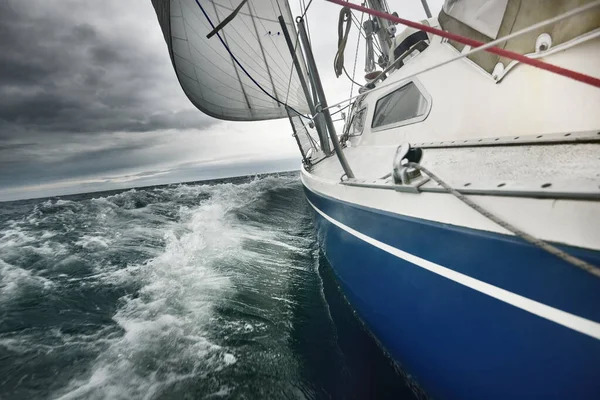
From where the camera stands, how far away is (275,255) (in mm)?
5754

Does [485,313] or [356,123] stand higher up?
[356,123]

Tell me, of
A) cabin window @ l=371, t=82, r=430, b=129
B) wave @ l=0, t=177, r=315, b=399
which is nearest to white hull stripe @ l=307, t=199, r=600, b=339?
cabin window @ l=371, t=82, r=430, b=129

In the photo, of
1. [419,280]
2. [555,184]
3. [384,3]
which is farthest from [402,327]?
[384,3]

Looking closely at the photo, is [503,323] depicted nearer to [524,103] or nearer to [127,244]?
[524,103]

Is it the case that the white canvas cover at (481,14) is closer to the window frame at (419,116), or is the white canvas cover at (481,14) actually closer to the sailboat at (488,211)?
the sailboat at (488,211)

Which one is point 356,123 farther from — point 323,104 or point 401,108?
point 323,104

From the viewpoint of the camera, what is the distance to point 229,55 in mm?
6930

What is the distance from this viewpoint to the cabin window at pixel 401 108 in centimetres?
270

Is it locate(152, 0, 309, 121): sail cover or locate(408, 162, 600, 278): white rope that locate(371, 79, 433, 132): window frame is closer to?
locate(408, 162, 600, 278): white rope

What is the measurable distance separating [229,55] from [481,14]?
6.27 metres

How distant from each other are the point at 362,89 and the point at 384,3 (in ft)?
12.6

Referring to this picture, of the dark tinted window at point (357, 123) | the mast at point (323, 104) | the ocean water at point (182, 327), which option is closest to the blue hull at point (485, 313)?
the mast at point (323, 104)

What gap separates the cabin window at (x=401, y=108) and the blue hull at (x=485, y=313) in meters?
1.49

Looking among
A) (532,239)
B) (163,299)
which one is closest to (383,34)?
(532,239)
